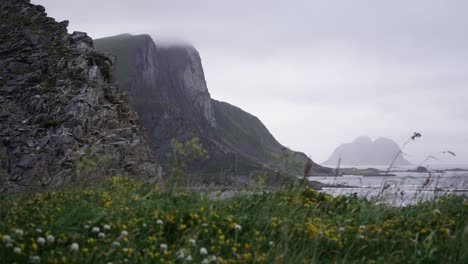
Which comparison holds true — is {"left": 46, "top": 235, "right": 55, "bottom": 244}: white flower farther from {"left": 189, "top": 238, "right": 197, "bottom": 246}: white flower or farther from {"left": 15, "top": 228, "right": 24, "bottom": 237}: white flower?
{"left": 189, "top": 238, "right": 197, "bottom": 246}: white flower

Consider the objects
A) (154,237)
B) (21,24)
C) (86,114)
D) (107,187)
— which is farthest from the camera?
(21,24)

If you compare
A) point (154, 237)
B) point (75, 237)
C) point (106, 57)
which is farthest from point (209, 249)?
point (106, 57)

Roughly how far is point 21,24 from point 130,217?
65419 mm

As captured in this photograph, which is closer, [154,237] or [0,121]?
[154,237]

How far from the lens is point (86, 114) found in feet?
162

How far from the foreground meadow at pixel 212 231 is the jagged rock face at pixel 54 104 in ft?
98.4

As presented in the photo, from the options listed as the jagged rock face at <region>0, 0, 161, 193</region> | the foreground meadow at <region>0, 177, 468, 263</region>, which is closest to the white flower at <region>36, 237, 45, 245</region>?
the foreground meadow at <region>0, 177, 468, 263</region>

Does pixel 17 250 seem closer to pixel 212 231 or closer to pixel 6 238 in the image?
pixel 6 238

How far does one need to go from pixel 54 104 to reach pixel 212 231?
47.1 metres

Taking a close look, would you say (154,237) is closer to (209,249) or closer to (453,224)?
(209,249)

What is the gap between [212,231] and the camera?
6.23m

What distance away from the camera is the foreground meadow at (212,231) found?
5293 millimetres

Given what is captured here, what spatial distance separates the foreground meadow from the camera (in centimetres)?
529

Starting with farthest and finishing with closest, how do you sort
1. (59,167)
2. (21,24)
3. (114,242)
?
(21,24)
(59,167)
(114,242)
